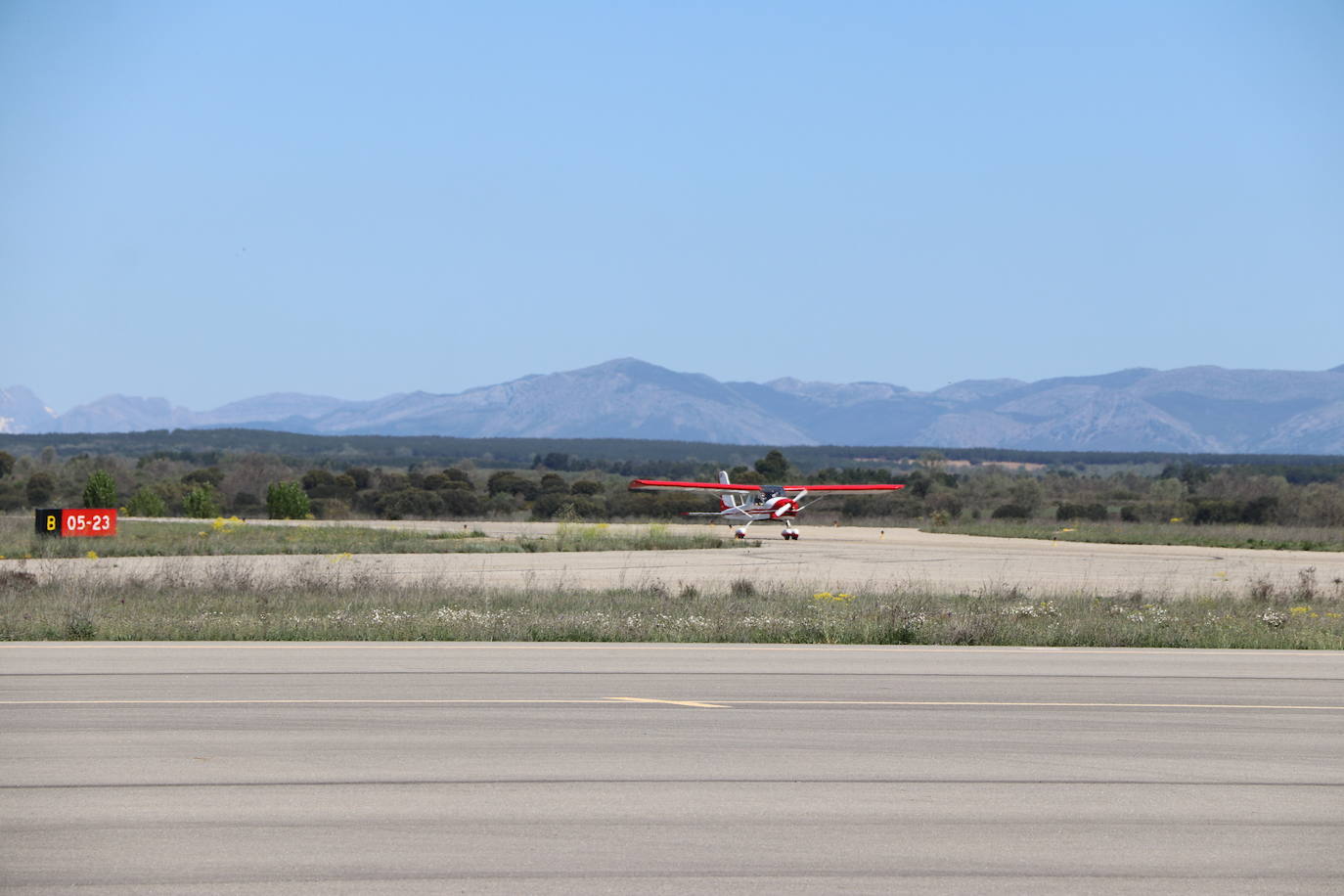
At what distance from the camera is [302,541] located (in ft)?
144

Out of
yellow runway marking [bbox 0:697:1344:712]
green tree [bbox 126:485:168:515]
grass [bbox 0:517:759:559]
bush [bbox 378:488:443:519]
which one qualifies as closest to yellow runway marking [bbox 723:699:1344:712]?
Result: yellow runway marking [bbox 0:697:1344:712]

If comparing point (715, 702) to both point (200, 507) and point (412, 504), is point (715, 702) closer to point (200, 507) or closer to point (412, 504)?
point (200, 507)

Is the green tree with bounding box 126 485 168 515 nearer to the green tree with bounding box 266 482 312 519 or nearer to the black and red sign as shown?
the green tree with bounding box 266 482 312 519

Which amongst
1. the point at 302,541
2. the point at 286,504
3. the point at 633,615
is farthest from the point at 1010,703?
the point at 286,504

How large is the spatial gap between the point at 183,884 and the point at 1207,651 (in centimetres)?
1429

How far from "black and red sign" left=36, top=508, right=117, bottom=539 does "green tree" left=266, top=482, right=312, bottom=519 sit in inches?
686

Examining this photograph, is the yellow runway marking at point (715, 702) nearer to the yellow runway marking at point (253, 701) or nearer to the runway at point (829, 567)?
the yellow runway marking at point (253, 701)

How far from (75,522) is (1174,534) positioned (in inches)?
1594

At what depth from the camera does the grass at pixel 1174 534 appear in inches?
1838

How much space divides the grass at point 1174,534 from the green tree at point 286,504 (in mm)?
29790

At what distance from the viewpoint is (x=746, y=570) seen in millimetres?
34438

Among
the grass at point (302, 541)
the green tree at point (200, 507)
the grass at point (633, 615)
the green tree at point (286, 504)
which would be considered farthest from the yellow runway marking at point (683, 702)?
the green tree at point (200, 507)

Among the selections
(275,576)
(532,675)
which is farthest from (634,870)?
(275,576)

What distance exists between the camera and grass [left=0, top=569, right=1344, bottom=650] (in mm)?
17938
